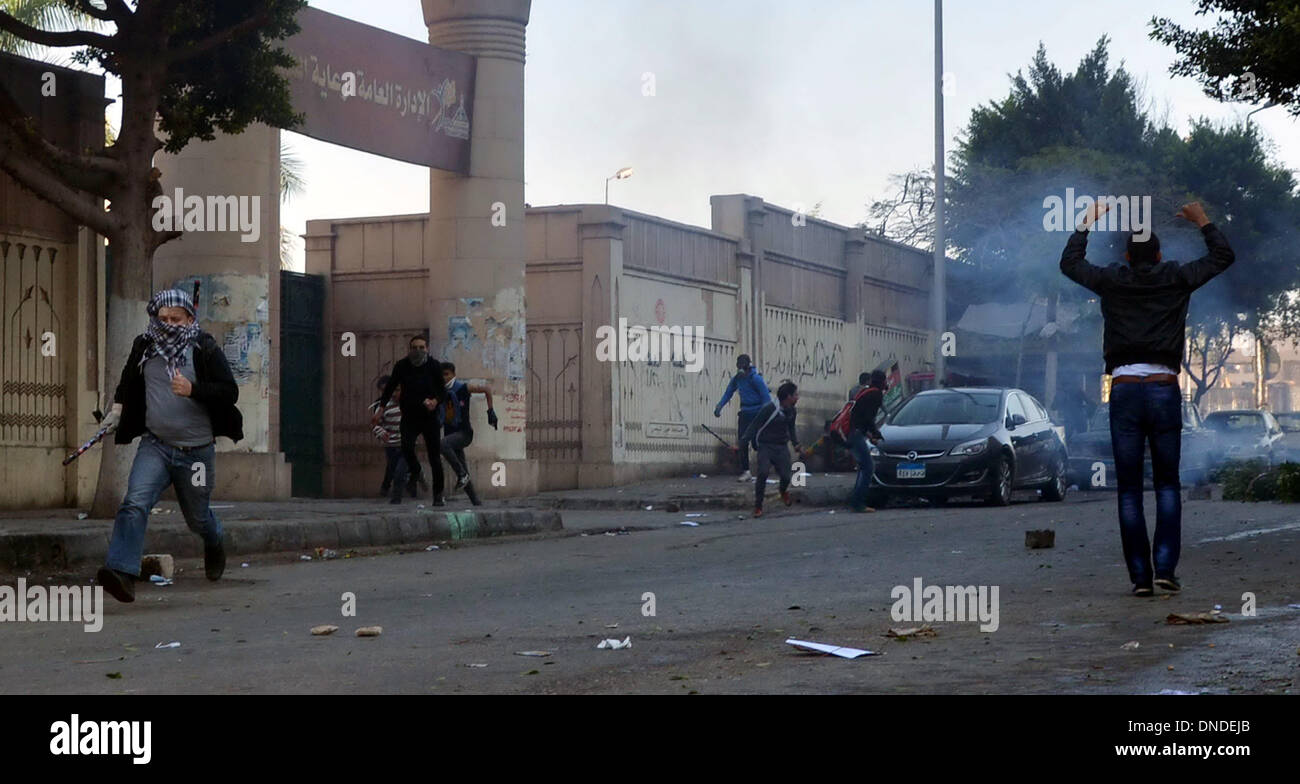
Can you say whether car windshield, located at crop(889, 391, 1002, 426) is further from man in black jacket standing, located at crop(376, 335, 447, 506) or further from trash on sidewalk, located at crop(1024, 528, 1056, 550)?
trash on sidewalk, located at crop(1024, 528, 1056, 550)

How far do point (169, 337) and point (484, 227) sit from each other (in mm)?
12409

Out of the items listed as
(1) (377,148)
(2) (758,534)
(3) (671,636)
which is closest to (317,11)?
(1) (377,148)

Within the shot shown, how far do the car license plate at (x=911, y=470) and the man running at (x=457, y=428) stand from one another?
16.7ft

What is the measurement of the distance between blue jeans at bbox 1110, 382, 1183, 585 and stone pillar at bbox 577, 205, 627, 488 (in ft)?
54.4

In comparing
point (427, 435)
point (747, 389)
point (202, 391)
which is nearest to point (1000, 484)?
point (747, 389)

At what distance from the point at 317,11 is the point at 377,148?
6.07ft

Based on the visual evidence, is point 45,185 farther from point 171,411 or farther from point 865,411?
point 865,411

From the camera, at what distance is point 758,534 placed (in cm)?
1573

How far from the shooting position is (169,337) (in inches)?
395

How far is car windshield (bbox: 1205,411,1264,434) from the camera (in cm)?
3381

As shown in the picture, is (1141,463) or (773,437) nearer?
(1141,463)

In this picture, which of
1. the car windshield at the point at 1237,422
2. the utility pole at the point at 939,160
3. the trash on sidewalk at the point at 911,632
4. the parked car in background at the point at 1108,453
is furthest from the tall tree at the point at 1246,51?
the car windshield at the point at 1237,422
